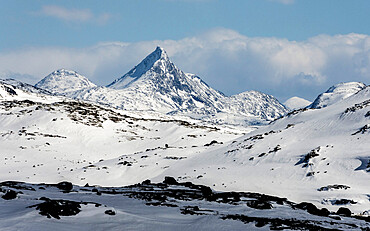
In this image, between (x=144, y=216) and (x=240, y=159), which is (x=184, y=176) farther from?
(x=144, y=216)

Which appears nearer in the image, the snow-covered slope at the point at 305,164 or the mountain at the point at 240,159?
the snow-covered slope at the point at 305,164

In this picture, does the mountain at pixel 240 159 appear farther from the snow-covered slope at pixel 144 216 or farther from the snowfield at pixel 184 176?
the snow-covered slope at pixel 144 216

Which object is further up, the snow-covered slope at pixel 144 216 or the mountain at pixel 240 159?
the mountain at pixel 240 159

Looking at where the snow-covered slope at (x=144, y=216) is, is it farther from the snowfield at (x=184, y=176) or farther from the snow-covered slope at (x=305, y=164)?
the snow-covered slope at (x=305, y=164)

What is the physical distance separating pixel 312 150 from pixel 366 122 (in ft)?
40.8

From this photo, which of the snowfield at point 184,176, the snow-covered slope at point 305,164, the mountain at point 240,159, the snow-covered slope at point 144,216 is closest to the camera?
the snow-covered slope at point 144,216

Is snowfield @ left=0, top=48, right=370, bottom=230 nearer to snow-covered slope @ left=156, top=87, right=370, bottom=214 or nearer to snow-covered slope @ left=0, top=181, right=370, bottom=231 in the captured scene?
snow-covered slope @ left=0, top=181, right=370, bottom=231

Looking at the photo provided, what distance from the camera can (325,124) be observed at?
66625mm

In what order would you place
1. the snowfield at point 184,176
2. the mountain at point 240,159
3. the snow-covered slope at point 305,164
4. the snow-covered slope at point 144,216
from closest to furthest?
the snow-covered slope at point 144,216, the snowfield at point 184,176, the snow-covered slope at point 305,164, the mountain at point 240,159

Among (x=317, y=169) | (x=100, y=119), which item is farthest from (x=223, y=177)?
(x=100, y=119)

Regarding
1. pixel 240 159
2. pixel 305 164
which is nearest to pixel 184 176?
pixel 240 159

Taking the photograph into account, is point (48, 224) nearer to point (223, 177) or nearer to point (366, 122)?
point (223, 177)

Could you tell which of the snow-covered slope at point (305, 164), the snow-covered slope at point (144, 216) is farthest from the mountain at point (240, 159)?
the snow-covered slope at point (144, 216)

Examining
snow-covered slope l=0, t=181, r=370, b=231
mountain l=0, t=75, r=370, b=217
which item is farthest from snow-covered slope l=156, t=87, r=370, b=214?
snow-covered slope l=0, t=181, r=370, b=231
